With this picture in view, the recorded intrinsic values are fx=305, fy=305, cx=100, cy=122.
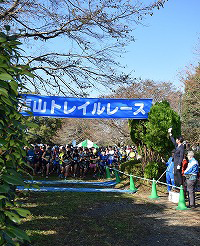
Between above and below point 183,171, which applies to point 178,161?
above

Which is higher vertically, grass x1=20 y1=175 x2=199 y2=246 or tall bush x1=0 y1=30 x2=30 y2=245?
tall bush x1=0 y1=30 x2=30 y2=245

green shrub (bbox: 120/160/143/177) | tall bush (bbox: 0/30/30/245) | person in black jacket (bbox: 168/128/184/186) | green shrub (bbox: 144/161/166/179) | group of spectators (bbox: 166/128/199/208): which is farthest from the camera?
green shrub (bbox: 120/160/143/177)

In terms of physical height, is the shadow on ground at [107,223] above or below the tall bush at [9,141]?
below

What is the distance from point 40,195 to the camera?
10.1 meters

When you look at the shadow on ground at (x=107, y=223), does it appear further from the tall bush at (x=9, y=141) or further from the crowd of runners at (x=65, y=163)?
the crowd of runners at (x=65, y=163)

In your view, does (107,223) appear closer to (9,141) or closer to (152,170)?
(9,141)

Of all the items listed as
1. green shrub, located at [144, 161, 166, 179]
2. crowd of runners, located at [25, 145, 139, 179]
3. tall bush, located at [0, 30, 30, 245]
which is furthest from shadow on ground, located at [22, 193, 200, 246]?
crowd of runners, located at [25, 145, 139, 179]

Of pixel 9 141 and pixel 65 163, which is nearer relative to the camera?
pixel 9 141

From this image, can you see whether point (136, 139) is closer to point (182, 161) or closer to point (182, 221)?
point (182, 161)

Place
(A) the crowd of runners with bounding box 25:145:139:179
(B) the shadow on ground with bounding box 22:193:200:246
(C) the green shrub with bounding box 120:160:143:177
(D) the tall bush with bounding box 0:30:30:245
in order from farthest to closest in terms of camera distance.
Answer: (A) the crowd of runners with bounding box 25:145:139:179, (C) the green shrub with bounding box 120:160:143:177, (B) the shadow on ground with bounding box 22:193:200:246, (D) the tall bush with bounding box 0:30:30:245

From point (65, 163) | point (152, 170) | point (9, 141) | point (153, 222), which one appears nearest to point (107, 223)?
point (153, 222)

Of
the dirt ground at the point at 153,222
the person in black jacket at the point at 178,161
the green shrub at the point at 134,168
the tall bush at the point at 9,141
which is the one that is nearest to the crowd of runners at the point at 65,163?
the green shrub at the point at 134,168

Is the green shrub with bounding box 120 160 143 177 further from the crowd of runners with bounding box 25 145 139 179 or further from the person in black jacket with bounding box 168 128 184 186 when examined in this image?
the crowd of runners with bounding box 25 145 139 179

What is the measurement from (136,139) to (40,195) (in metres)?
4.62
